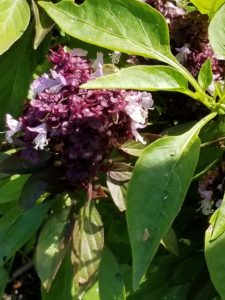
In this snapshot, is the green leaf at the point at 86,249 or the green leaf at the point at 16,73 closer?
the green leaf at the point at 86,249

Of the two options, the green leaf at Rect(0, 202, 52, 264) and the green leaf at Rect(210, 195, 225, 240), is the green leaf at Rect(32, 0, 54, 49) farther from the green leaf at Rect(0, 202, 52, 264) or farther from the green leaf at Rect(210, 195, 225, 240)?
the green leaf at Rect(210, 195, 225, 240)

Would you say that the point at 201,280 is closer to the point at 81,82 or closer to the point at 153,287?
the point at 153,287

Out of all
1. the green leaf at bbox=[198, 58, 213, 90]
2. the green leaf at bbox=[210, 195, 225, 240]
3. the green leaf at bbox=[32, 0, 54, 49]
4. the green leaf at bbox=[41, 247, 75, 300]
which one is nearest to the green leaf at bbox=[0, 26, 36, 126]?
the green leaf at bbox=[32, 0, 54, 49]

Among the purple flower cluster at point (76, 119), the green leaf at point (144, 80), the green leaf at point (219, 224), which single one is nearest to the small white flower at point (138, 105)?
the purple flower cluster at point (76, 119)

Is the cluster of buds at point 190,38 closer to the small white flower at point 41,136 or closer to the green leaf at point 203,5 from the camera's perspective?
the green leaf at point 203,5

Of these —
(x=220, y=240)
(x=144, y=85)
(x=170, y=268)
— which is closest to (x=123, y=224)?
(x=170, y=268)

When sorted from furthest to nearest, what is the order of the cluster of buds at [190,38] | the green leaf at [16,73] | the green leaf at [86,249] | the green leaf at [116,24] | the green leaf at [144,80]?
the green leaf at [16,73], the cluster of buds at [190,38], the green leaf at [86,249], the green leaf at [116,24], the green leaf at [144,80]
